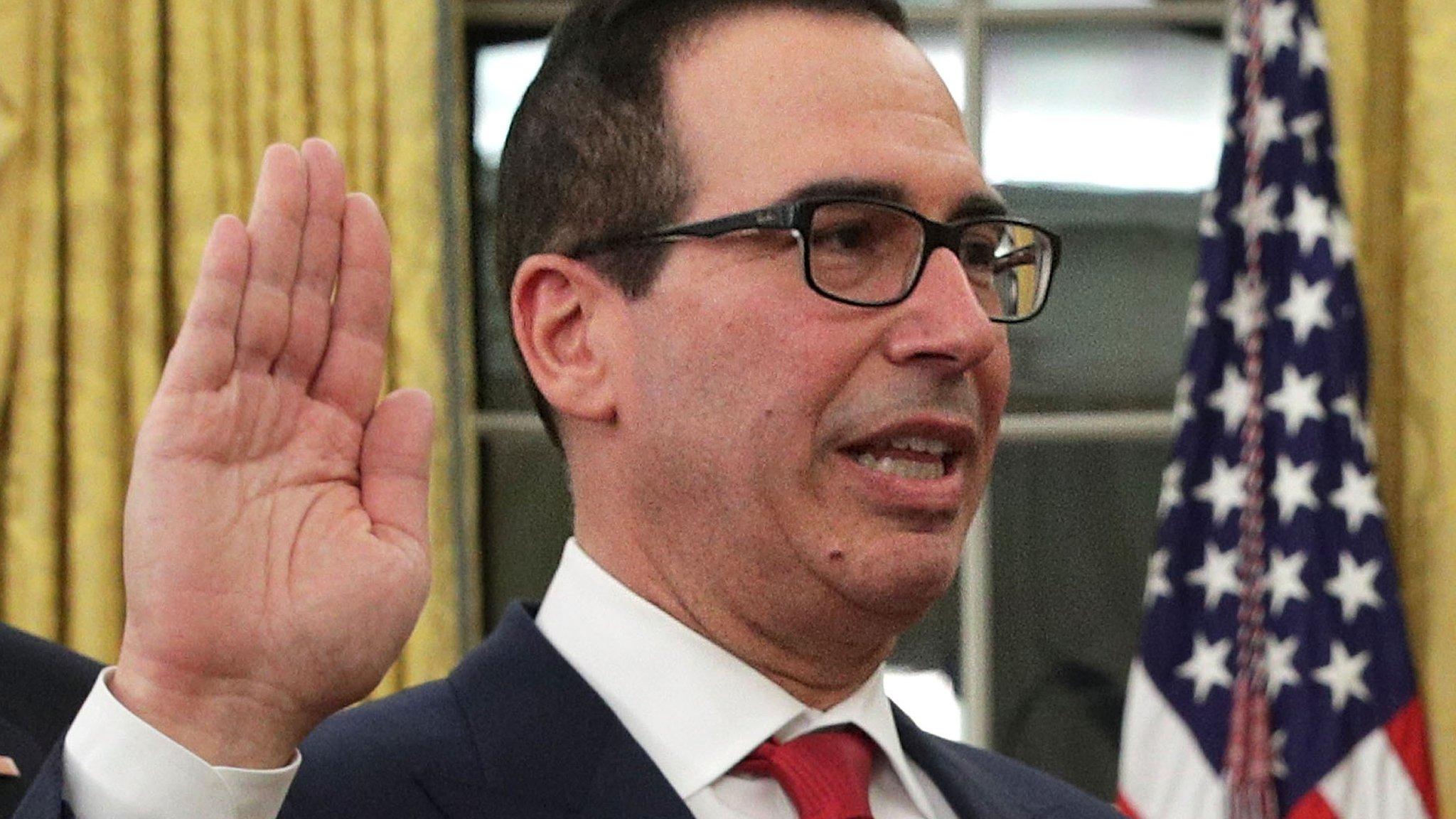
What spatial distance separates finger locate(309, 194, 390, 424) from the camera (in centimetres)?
148

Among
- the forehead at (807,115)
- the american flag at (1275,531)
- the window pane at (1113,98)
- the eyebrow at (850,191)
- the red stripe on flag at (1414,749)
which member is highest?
the window pane at (1113,98)

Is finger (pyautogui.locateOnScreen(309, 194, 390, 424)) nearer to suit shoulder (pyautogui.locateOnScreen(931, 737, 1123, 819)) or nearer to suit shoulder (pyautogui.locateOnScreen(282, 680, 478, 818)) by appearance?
suit shoulder (pyautogui.locateOnScreen(282, 680, 478, 818))

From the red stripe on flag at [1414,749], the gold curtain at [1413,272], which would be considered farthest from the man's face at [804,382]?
the gold curtain at [1413,272]

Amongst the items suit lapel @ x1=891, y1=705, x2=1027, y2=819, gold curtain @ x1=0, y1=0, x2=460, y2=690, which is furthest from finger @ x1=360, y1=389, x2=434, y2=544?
gold curtain @ x1=0, y1=0, x2=460, y2=690

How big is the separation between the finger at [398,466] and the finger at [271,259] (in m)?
0.12

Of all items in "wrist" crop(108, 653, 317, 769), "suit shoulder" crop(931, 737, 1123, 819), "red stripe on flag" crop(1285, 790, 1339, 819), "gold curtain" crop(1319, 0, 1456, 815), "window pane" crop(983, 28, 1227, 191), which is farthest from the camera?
"window pane" crop(983, 28, 1227, 191)

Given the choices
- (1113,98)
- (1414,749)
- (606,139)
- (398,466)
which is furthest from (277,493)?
(1113,98)

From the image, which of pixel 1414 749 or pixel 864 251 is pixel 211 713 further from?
pixel 1414 749

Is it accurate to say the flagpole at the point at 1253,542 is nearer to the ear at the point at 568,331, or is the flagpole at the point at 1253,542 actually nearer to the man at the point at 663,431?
the man at the point at 663,431

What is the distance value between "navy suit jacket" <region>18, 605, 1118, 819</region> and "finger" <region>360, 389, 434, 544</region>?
0.71 ft

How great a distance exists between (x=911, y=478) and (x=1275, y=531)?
2300 millimetres

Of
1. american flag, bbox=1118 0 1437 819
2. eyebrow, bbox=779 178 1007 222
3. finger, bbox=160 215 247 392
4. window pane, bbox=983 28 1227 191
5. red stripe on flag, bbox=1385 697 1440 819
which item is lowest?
red stripe on flag, bbox=1385 697 1440 819

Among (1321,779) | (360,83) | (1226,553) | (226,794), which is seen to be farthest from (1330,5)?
(226,794)

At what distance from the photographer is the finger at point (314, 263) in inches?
57.0
